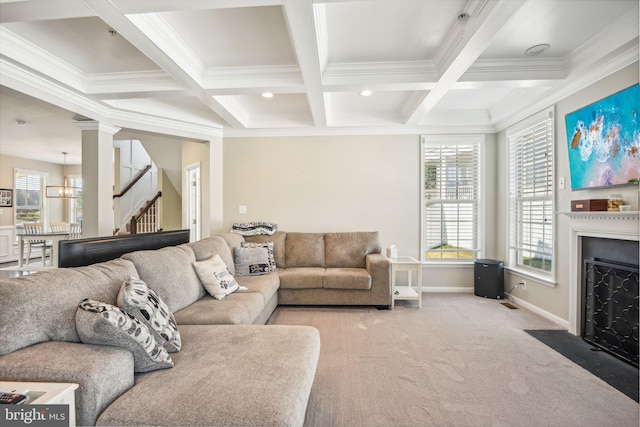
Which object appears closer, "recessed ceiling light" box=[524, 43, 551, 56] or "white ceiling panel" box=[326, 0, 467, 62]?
"white ceiling panel" box=[326, 0, 467, 62]

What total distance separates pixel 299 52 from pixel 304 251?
2.61 meters

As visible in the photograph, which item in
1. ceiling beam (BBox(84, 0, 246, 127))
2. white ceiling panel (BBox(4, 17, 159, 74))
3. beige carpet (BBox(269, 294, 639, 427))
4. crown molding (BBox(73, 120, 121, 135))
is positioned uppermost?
white ceiling panel (BBox(4, 17, 159, 74))

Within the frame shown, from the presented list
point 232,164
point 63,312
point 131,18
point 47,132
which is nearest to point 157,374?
point 63,312

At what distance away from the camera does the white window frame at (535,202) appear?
11.0 ft

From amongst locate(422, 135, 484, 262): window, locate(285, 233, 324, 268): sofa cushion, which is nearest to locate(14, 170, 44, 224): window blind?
locate(285, 233, 324, 268): sofa cushion

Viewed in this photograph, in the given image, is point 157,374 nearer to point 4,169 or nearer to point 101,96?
point 101,96

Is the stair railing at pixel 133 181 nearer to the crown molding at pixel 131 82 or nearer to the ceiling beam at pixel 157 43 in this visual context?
the crown molding at pixel 131 82

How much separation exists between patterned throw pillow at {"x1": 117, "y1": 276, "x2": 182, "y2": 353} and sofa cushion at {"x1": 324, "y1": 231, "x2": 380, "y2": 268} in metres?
2.69

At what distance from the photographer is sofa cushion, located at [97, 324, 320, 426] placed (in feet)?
3.74

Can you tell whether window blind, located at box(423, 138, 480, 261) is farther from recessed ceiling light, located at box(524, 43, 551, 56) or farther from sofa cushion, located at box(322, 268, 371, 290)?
recessed ceiling light, located at box(524, 43, 551, 56)

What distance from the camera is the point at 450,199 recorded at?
4574 mm

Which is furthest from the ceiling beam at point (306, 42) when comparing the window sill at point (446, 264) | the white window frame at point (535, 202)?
the window sill at point (446, 264)

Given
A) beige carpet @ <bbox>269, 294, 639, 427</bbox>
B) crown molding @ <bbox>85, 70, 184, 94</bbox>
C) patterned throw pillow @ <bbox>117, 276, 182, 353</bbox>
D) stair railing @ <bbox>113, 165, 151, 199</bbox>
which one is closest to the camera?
patterned throw pillow @ <bbox>117, 276, 182, 353</bbox>

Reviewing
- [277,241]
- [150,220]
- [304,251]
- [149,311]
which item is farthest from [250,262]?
[150,220]
